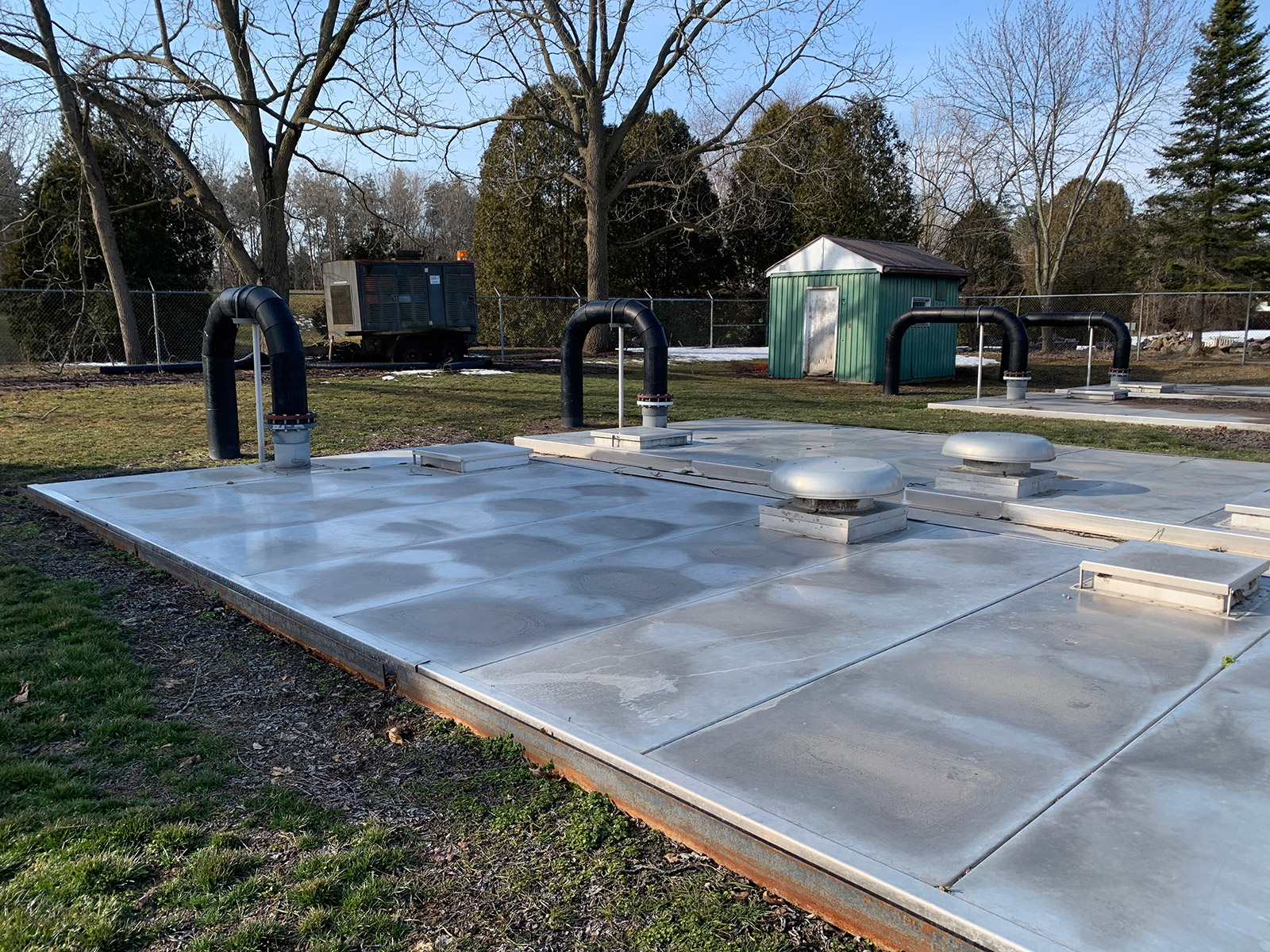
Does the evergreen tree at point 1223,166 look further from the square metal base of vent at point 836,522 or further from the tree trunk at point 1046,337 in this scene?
the square metal base of vent at point 836,522

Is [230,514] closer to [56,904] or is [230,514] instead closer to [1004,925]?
[56,904]

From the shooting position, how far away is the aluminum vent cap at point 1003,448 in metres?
7.49

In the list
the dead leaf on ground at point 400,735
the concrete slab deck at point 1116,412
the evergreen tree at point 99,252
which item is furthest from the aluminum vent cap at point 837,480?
the evergreen tree at point 99,252

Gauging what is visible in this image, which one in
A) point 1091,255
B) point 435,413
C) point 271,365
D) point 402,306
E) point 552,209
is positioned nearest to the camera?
point 271,365

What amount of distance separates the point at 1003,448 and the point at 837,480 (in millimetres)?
1965

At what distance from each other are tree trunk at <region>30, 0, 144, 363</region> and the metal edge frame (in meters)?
18.4

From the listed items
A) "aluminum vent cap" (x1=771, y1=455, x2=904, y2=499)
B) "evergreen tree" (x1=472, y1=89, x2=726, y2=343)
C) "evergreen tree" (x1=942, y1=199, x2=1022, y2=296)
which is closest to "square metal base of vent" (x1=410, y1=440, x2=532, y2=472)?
"aluminum vent cap" (x1=771, y1=455, x2=904, y2=499)

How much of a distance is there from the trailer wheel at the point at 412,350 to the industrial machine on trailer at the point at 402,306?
0.06ft

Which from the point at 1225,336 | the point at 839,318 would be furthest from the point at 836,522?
the point at 1225,336

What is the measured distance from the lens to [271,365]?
8656 mm

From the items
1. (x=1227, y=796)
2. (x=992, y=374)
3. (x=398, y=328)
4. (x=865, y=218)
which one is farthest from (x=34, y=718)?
(x=865, y=218)

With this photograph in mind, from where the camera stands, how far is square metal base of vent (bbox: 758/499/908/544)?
640 cm

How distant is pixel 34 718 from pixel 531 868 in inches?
93.8

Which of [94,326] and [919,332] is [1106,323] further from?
[94,326]
